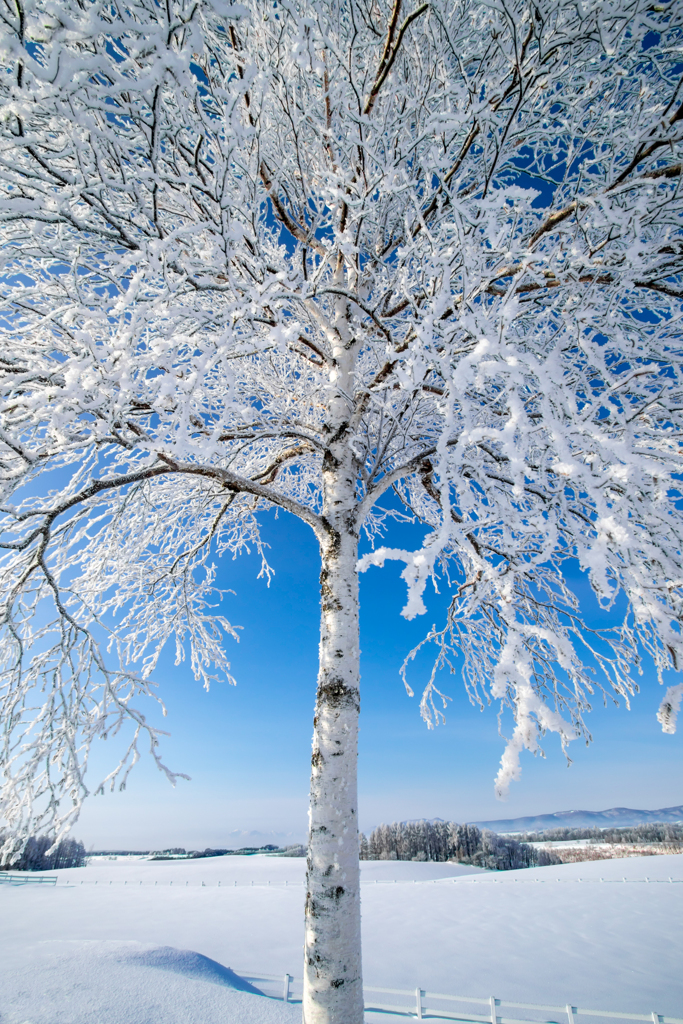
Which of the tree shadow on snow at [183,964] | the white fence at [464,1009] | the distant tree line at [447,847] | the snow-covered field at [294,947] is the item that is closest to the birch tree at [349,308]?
the snow-covered field at [294,947]

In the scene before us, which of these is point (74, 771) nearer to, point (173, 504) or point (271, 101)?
point (173, 504)

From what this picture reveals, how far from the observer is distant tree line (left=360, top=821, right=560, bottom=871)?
1822 inches

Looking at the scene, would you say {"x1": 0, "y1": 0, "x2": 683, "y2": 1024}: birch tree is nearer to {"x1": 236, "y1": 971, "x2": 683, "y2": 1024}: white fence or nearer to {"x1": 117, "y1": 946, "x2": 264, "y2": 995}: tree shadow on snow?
{"x1": 117, "y1": 946, "x2": 264, "y2": 995}: tree shadow on snow

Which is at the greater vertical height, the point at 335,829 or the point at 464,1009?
the point at 335,829

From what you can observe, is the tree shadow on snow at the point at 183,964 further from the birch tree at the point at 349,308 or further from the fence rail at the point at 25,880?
the fence rail at the point at 25,880

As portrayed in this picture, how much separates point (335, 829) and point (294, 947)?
499 inches

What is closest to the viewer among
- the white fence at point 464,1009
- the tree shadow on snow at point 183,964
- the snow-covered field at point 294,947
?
the snow-covered field at point 294,947

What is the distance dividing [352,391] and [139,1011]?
5.73 m

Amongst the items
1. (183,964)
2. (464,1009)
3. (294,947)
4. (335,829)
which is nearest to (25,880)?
(294,947)

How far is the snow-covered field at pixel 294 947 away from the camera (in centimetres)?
405

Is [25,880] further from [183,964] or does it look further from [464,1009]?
[464,1009]

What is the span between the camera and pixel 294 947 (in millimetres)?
11500

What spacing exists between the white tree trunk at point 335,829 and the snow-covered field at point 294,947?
2.08 meters

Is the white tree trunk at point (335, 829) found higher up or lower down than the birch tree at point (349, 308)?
lower down
